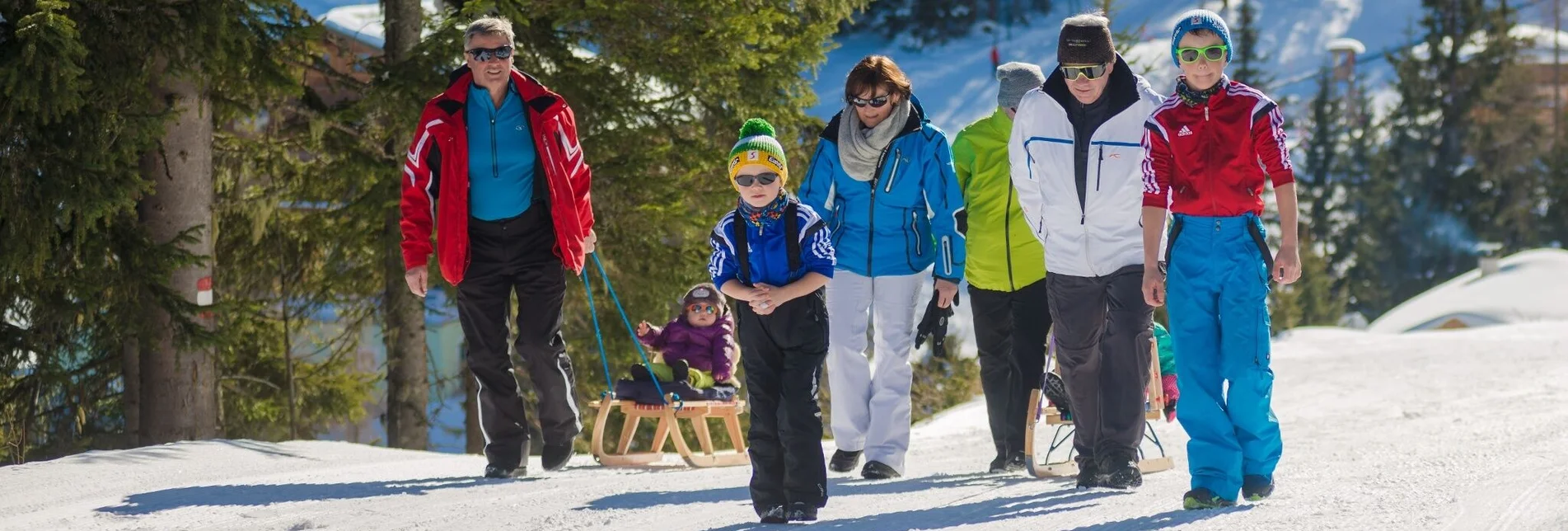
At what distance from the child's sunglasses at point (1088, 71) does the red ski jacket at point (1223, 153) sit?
578 mm

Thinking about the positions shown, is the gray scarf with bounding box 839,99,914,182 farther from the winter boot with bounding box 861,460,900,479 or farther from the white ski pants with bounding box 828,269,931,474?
the winter boot with bounding box 861,460,900,479

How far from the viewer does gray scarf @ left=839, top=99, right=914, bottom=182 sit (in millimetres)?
7523

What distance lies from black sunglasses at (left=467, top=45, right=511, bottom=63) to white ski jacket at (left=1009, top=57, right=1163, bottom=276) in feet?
7.39

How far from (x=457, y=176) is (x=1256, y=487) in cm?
356

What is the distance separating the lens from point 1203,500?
594cm

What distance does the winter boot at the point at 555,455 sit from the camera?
7.94 m

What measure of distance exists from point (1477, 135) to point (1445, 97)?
2.06 m

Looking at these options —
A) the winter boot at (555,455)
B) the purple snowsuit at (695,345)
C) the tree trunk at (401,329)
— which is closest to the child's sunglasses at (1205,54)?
the winter boot at (555,455)

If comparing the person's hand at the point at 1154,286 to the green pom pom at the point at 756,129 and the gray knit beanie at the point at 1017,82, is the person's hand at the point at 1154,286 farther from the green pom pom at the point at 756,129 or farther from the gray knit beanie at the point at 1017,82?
the gray knit beanie at the point at 1017,82

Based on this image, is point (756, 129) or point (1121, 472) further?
point (1121, 472)

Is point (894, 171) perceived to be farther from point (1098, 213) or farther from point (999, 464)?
point (999, 464)

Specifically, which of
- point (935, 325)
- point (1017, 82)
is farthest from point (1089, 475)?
point (1017, 82)

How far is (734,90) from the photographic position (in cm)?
1329

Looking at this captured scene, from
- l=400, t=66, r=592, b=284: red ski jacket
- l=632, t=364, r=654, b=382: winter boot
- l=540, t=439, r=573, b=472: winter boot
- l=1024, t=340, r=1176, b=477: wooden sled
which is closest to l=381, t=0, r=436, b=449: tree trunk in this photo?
l=632, t=364, r=654, b=382: winter boot
